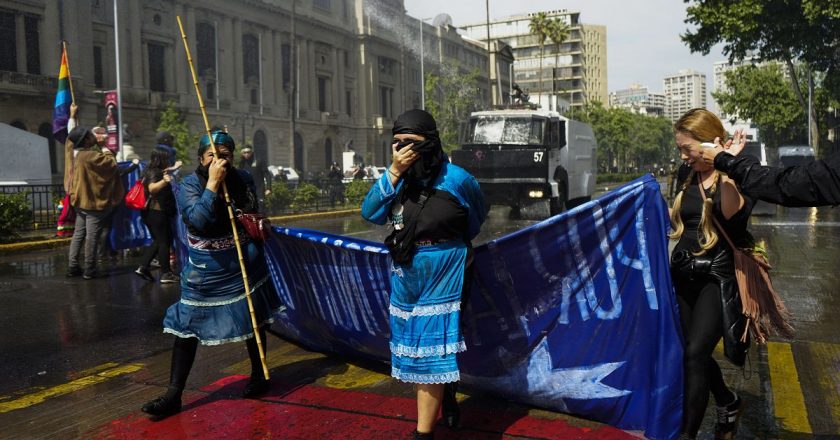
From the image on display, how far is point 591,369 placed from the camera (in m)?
3.55

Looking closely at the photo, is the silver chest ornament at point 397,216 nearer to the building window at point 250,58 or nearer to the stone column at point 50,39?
the stone column at point 50,39

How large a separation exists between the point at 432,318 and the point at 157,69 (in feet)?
150

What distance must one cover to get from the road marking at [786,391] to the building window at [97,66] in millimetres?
41513

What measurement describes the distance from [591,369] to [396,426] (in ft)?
3.50

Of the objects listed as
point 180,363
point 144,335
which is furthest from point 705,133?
point 144,335

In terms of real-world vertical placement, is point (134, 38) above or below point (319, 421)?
above

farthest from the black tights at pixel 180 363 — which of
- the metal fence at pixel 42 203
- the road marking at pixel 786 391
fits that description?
the metal fence at pixel 42 203

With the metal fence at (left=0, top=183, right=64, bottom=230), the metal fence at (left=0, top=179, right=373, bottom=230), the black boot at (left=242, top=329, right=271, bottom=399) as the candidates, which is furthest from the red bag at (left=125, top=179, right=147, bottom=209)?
the metal fence at (left=0, top=183, right=64, bottom=230)

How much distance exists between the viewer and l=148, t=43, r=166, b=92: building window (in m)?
44.3

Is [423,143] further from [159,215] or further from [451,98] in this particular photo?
[451,98]

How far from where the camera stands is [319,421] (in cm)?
389

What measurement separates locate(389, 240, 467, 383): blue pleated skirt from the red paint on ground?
664 mm

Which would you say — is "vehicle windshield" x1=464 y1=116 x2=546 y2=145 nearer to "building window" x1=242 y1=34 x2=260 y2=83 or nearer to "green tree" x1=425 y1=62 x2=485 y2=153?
"green tree" x1=425 y1=62 x2=485 y2=153

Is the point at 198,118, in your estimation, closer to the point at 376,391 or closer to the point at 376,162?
the point at 376,162
